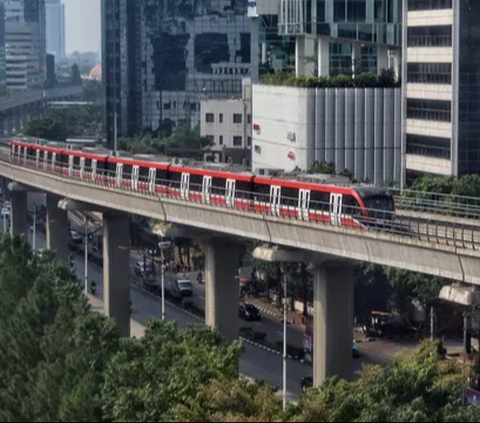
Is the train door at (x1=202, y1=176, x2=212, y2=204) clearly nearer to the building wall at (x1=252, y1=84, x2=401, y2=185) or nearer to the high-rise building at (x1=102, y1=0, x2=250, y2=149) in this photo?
the building wall at (x1=252, y1=84, x2=401, y2=185)

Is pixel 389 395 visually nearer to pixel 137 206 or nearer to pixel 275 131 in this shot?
pixel 137 206

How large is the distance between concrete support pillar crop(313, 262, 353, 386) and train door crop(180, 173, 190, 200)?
10.3 meters

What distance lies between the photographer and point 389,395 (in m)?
35.3

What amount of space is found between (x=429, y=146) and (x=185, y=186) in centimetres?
1412

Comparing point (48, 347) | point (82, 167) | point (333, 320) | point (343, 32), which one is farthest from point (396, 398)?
point (343, 32)

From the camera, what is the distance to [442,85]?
69312mm

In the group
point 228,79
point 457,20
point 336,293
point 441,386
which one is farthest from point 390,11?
point 228,79

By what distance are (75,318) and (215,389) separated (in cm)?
1210

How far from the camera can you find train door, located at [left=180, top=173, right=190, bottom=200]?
194 feet

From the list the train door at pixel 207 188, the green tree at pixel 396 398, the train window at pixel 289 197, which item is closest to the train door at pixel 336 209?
the train window at pixel 289 197

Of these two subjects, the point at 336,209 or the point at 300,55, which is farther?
the point at 300,55

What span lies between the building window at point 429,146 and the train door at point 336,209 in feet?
Answer: 66.1

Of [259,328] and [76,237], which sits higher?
[259,328]

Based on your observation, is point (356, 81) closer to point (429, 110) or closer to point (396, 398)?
point (429, 110)
